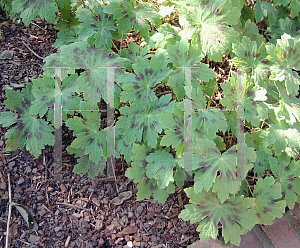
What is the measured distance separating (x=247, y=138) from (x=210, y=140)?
1.26 ft

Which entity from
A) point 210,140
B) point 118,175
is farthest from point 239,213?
point 118,175

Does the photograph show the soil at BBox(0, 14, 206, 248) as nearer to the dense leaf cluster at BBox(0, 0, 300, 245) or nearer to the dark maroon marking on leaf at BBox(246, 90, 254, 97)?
the dense leaf cluster at BBox(0, 0, 300, 245)

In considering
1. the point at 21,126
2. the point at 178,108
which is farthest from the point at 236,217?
the point at 21,126

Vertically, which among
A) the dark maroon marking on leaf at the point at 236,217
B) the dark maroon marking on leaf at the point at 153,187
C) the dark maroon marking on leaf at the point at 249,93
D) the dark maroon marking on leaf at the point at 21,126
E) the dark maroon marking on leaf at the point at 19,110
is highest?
the dark maroon marking on leaf at the point at 249,93

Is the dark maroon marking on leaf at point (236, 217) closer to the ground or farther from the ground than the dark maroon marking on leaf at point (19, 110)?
closer to the ground

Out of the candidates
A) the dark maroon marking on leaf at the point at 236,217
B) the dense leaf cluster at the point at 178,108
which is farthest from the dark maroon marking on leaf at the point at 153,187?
the dark maroon marking on leaf at the point at 236,217

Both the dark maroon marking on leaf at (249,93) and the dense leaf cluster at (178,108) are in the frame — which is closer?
the dense leaf cluster at (178,108)

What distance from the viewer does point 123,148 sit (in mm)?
1828

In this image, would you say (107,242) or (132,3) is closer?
(107,242)

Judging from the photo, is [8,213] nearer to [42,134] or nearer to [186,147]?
[42,134]

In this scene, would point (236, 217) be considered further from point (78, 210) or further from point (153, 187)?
point (78, 210)

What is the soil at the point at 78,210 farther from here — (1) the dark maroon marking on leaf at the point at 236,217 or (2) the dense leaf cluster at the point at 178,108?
(1) the dark maroon marking on leaf at the point at 236,217

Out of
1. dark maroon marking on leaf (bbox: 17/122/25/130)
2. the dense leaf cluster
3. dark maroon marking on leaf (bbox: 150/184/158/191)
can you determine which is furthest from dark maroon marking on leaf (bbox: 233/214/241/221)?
dark maroon marking on leaf (bbox: 17/122/25/130)

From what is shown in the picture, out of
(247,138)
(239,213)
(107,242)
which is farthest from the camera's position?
(247,138)
